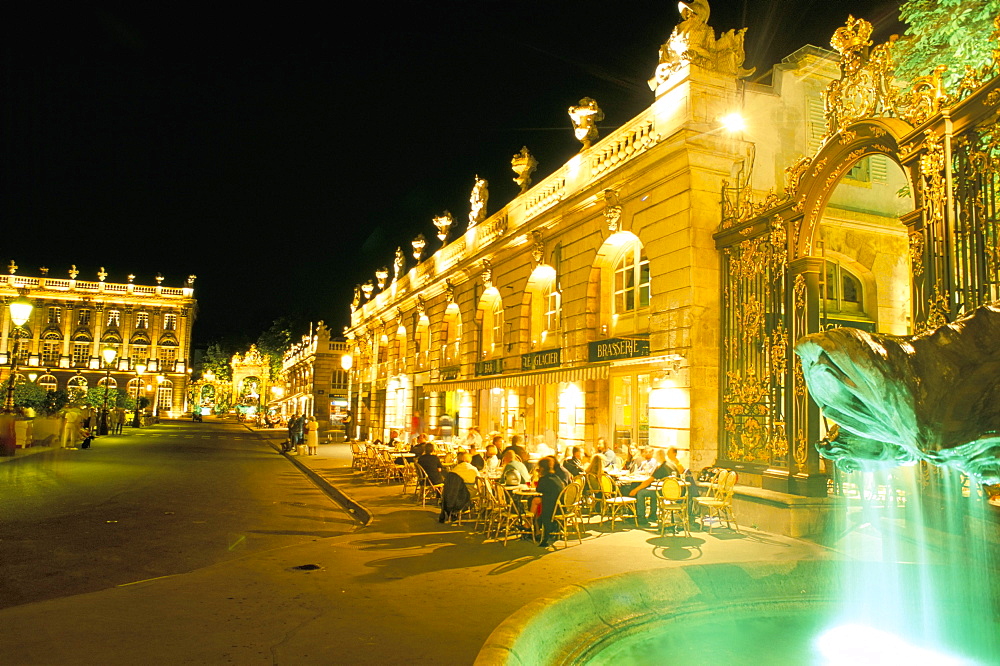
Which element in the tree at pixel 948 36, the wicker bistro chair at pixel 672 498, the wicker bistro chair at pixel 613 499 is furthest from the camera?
the wicker bistro chair at pixel 613 499

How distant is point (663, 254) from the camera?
568 inches

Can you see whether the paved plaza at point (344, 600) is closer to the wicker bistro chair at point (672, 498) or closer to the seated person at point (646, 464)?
the wicker bistro chair at point (672, 498)

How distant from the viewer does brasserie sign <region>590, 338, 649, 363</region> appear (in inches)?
572

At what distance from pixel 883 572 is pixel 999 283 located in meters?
3.71

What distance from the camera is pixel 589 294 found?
1788 centimetres

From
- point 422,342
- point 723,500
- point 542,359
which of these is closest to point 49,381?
point 422,342

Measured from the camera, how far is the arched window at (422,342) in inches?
1288

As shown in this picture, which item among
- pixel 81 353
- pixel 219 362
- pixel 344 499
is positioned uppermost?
pixel 219 362

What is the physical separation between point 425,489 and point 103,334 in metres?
92.8

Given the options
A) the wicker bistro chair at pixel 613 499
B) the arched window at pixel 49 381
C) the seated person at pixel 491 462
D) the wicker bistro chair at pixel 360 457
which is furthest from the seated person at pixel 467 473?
the arched window at pixel 49 381

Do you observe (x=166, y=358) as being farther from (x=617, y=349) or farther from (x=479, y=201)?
(x=617, y=349)

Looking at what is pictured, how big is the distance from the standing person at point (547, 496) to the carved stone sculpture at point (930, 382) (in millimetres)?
6724

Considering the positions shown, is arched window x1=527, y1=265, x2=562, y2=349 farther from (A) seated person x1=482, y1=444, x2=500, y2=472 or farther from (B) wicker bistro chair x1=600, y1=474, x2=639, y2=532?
(B) wicker bistro chair x1=600, y1=474, x2=639, y2=532

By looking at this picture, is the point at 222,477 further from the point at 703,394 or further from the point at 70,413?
the point at 70,413
